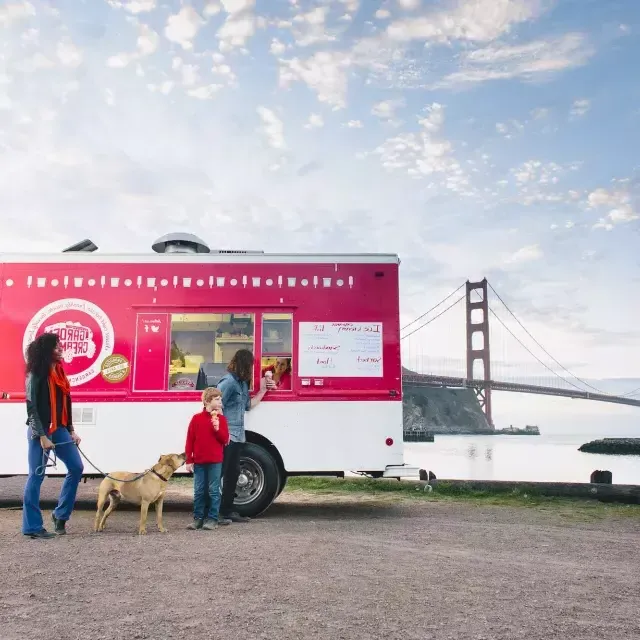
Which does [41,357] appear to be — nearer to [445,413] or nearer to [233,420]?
[233,420]

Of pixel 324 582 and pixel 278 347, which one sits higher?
pixel 278 347

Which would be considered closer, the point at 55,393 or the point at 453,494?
the point at 55,393

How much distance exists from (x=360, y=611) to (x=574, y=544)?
3.03m

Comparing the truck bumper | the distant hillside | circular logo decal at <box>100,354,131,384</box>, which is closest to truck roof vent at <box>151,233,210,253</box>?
circular logo decal at <box>100,354,131,384</box>

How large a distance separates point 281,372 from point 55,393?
2.32 metres

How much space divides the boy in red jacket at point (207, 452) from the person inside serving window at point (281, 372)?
0.92m

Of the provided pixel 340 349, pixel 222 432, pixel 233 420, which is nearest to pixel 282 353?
pixel 340 349

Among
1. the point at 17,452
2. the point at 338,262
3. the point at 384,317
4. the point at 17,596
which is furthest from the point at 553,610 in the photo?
→ the point at 17,452

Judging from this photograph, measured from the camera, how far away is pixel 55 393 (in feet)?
18.2

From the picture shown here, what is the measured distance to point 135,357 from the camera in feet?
22.7

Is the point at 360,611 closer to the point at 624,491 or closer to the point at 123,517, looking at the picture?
the point at 123,517

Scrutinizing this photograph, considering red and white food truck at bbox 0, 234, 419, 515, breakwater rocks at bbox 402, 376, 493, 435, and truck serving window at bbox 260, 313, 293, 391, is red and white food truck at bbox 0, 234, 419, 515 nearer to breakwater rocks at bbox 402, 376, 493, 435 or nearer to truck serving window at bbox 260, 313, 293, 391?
truck serving window at bbox 260, 313, 293, 391

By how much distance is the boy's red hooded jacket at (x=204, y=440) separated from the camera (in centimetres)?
601

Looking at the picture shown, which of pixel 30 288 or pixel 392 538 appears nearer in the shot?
pixel 392 538
